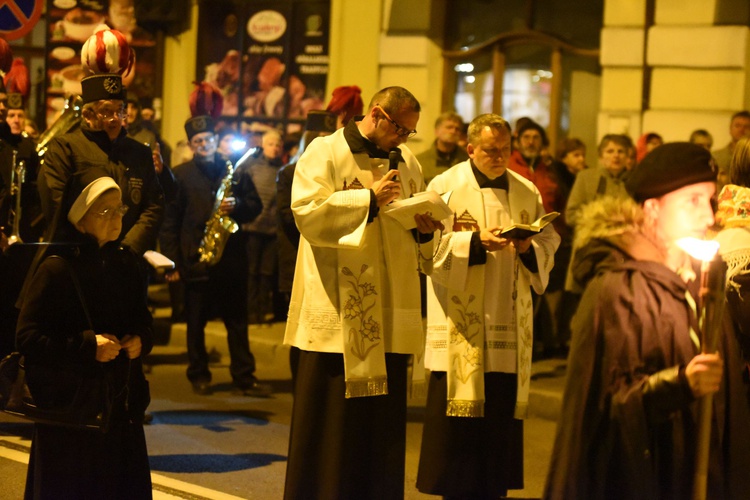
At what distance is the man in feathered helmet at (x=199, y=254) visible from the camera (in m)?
10.6

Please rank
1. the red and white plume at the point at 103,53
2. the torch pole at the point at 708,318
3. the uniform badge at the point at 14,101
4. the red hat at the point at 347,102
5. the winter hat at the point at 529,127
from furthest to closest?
the winter hat at the point at 529,127, the uniform badge at the point at 14,101, the red hat at the point at 347,102, the red and white plume at the point at 103,53, the torch pole at the point at 708,318

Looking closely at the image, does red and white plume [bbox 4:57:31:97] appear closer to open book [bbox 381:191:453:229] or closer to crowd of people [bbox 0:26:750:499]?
crowd of people [bbox 0:26:750:499]

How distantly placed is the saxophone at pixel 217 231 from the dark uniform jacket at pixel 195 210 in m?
0.04

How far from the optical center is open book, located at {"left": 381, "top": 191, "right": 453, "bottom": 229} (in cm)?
629

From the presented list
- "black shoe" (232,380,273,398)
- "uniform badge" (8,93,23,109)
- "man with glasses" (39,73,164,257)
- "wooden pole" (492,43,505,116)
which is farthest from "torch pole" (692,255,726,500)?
"wooden pole" (492,43,505,116)

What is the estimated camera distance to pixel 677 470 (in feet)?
13.4

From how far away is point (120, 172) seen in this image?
8.05 m

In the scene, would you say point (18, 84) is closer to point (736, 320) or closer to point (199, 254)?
point (199, 254)

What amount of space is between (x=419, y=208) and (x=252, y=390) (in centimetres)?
486

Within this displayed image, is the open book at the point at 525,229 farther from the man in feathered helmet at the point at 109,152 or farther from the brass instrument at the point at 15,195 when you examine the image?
the brass instrument at the point at 15,195

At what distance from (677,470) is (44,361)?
2822mm

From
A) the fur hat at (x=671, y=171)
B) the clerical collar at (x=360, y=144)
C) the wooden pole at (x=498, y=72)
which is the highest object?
the wooden pole at (x=498, y=72)

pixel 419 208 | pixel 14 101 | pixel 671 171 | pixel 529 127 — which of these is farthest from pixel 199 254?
pixel 671 171

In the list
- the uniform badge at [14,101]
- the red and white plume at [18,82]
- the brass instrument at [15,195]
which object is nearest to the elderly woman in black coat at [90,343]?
the brass instrument at [15,195]
